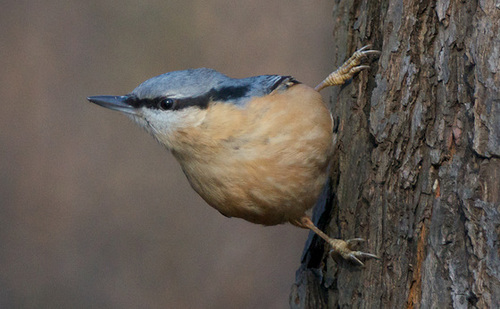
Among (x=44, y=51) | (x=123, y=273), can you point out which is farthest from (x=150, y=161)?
(x=44, y=51)

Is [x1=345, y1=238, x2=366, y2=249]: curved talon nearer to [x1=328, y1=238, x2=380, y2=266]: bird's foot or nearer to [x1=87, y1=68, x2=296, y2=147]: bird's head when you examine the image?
[x1=328, y1=238, x2=380, y2=266]: bird's foot

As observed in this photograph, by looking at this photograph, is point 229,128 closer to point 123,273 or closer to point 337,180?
point 337,180

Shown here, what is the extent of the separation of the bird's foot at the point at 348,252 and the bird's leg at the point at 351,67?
744 mm

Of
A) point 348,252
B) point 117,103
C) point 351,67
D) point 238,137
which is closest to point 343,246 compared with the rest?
point 348,252

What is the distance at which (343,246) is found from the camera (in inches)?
95.5

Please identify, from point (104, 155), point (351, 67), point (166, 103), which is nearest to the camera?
point (166, 103)

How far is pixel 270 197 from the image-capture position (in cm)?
240

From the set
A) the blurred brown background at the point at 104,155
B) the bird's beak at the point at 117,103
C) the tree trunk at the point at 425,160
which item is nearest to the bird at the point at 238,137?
the bird's beak at the point at 117,103

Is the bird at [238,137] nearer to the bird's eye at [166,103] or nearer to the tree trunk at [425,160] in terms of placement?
the bird's eye at [166,103]

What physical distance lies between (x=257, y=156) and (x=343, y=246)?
53 cm

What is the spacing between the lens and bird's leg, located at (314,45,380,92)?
8.16ft

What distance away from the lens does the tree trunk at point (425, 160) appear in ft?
5.89

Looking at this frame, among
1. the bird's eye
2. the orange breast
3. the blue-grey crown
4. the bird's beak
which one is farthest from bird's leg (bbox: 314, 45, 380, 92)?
the bird's beak

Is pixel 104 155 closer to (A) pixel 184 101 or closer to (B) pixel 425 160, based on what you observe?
(A) pixel 184 101
